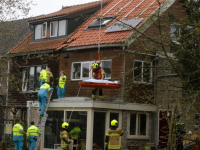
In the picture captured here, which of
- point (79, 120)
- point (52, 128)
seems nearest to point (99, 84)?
point (79, 120)

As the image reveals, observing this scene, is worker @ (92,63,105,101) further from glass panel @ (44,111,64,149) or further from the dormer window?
the dormer window

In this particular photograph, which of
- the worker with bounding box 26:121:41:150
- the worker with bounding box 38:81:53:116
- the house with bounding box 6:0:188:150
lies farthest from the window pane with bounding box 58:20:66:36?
the worker with bounding box 26:121:41:150

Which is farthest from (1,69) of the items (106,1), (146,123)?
(106,1)

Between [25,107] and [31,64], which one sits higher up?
[31,64]

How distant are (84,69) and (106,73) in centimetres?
164

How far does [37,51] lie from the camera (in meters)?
30.1

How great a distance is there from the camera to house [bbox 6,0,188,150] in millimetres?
25359

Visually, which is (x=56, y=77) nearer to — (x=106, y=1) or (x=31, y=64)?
(x=31, y=64)

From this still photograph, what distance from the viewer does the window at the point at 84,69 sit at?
2662 cm

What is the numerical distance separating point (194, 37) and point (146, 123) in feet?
33.2

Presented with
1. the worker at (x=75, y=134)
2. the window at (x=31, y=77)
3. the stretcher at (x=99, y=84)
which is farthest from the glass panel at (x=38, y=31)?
the stretcher at (x=99, y=84)

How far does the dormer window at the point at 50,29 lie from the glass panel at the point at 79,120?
6108 mm

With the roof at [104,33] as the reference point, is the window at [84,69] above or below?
below

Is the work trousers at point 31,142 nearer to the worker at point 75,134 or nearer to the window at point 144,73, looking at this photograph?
the worker at point 75,134
